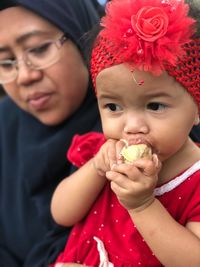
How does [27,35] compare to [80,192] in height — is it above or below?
above

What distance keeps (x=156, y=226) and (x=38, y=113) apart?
84 cm

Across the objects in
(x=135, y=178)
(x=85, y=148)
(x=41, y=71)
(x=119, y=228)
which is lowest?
(x=119, y=228)

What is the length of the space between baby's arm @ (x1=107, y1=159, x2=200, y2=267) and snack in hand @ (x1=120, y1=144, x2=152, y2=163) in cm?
3

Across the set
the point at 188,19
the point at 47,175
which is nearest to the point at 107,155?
the point at 188,19

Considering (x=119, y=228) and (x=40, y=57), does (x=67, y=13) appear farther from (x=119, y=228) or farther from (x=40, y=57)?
(x=119, y=228)

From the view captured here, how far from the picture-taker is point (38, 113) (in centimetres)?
208

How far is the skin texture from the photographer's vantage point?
4.44 feet

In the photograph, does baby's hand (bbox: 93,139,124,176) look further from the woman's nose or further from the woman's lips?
the woman's lips

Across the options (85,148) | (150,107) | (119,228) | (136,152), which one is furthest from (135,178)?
(85,148)

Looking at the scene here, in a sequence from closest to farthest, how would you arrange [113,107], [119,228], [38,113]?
[113,107] → [119,228] → [38,113]

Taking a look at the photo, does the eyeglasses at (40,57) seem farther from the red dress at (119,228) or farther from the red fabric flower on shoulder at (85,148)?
the red dress at (119,228)

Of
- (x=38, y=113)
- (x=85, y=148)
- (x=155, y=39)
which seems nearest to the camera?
(x=155, y=39)

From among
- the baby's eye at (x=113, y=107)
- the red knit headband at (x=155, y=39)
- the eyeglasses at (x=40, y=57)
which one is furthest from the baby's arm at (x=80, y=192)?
the eyeglasses at (x=40, y=57)

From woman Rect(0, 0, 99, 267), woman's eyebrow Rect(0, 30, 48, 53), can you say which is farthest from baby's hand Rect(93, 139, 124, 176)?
woman's eyebrow Rect(0, 30, 48, 53)
